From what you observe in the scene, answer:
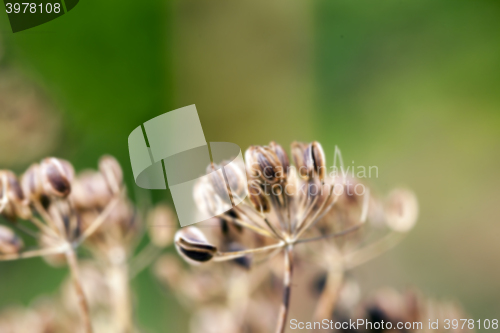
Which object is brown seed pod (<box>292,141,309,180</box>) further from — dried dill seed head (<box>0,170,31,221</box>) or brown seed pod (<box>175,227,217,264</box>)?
dried dill seed head (<box>0,170,31,221</box>)

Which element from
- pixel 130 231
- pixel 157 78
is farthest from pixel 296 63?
pixel 130 231

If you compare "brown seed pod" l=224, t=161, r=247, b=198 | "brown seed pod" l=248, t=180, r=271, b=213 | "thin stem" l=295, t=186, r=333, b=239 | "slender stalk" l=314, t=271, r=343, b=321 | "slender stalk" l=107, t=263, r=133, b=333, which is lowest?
"slender stalk" l=314, t=271, r=343, b=321

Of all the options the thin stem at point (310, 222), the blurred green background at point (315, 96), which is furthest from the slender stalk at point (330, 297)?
the blurred green background at point (315, 96)

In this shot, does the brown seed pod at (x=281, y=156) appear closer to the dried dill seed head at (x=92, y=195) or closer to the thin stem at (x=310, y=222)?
the thin stem at (x=310, y=222)

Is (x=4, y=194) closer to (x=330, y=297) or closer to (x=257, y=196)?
(x=257, y=196)

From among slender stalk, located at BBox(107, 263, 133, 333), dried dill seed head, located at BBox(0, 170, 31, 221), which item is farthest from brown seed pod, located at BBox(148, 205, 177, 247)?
dried dill seed head, located at BBox(0, 170, 31, 221)

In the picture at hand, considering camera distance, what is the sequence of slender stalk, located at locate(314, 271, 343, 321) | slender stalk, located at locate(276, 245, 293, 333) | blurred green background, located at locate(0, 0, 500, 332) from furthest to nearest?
blurred green background, located at locate(0, 0, 500, 332) < slender stalk, located at locate(314, 271, 343, 321) < slender stalk, located at locate(276, 245, 293, 333)
